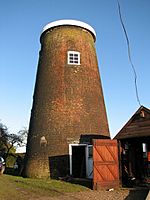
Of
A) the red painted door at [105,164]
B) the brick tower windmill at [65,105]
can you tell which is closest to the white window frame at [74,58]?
the brick tower windmill at [65,105]

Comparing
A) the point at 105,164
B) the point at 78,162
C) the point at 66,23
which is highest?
the point at 66,23

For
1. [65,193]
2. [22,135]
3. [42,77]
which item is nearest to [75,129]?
[42,77]

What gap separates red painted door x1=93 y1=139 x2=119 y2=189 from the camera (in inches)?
520

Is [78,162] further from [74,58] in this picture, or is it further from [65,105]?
[74,58]

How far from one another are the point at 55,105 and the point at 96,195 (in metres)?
8.32

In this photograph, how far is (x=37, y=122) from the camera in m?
19.0

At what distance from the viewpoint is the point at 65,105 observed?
1875cm

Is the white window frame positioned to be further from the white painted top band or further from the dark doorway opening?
the dark doorway opening

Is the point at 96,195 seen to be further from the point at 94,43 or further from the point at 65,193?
the point at 94,43

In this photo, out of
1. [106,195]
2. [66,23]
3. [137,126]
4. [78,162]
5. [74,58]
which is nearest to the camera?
[106,195]

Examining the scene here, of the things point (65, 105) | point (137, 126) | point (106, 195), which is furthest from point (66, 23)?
point (106, 195)

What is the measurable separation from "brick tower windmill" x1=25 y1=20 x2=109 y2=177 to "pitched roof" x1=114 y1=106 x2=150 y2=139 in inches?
176

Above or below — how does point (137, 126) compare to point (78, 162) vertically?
above

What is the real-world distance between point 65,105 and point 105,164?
6183 mm
